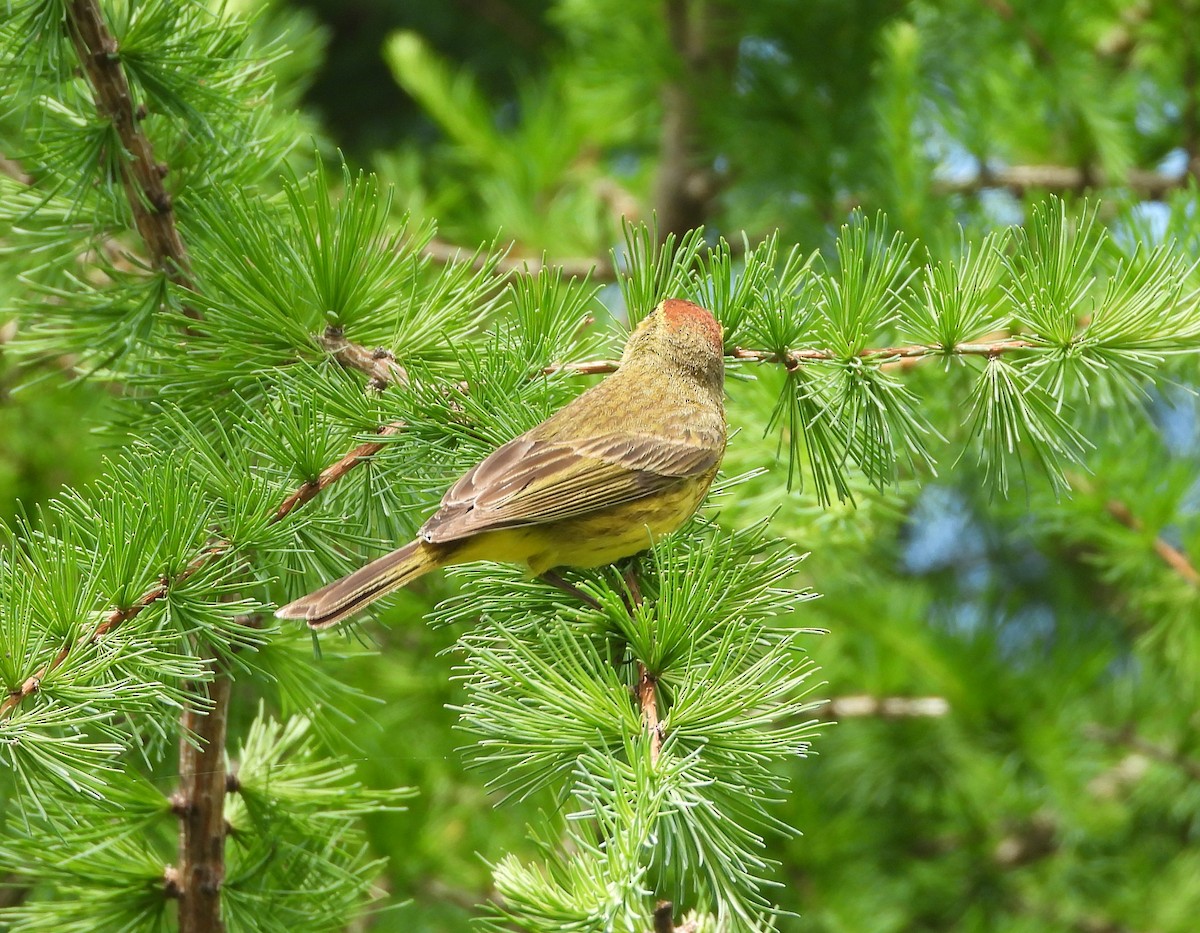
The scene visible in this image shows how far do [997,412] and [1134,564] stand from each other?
1.46m

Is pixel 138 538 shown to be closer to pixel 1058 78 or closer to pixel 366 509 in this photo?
pixel 366 509

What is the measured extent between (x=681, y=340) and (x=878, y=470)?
1.77 ft

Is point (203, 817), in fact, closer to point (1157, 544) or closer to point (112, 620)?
point (112, 620)

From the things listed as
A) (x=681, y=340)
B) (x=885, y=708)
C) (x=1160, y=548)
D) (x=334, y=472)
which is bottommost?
(x=885, y=708)

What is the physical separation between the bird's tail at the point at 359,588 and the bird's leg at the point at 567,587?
29cm

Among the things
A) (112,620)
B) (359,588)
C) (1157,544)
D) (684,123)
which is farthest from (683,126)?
(112,620)

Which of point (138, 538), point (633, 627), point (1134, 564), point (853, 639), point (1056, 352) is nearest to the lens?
point (138, 538)

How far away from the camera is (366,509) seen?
2420 mm

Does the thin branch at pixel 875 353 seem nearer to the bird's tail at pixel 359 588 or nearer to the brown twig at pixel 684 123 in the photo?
the bird's tail at pixel 359 588

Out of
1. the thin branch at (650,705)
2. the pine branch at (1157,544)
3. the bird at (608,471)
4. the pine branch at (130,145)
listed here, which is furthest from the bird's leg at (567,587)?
the pine branch at (1157,544)

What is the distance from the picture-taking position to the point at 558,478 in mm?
2713

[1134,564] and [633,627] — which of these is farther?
[1134,564]

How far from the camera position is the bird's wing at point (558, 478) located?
246 centimetres

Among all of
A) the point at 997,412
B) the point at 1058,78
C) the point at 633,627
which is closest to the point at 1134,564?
the point at 997,412
